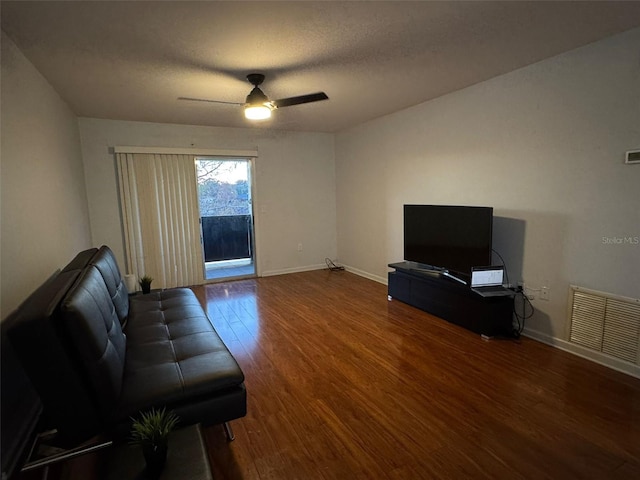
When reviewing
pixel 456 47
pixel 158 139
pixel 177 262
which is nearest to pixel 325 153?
pixel 158 139

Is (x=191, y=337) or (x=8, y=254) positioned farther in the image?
(x=191, y=337)

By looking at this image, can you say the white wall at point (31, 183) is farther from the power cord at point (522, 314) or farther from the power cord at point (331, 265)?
the power cord at point (331, 265)

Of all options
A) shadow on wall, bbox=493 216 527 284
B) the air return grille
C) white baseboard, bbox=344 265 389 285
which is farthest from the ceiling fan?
white baseboard, bbox=344 265 389 285

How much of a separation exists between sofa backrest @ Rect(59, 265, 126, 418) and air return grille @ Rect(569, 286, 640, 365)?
3.22 m

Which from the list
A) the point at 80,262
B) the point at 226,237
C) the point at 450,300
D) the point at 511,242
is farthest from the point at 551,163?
the point at 226,237

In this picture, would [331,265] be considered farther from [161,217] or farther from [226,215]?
[161,217]

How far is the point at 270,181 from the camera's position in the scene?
5566mm

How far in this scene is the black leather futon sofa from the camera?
53.2 inches

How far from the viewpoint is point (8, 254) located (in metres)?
1.77

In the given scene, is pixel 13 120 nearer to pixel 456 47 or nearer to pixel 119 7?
pixel 119 7

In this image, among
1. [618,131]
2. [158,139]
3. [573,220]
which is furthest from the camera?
[158,139]

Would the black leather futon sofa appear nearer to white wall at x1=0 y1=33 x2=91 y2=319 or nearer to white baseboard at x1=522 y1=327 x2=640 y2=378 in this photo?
white wall at x1=0 y1=33 x2=91 y2=319

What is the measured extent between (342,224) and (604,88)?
13.1 feet

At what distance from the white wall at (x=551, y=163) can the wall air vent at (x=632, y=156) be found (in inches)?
1.4
